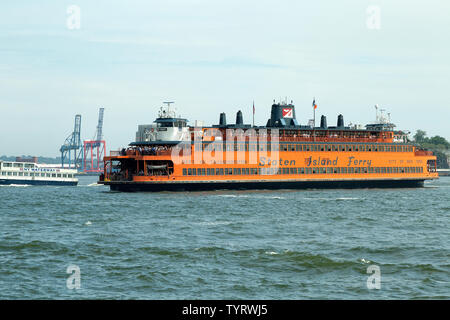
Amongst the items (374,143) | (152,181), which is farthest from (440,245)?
(374,143)

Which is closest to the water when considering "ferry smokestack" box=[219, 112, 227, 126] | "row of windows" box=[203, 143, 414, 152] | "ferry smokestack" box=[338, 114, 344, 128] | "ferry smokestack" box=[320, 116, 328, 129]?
"row of windows" box=[203, 143, 414, 152]

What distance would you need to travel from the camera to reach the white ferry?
3654 inches

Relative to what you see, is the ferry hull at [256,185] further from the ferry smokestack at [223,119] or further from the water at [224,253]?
the water at [224,253]

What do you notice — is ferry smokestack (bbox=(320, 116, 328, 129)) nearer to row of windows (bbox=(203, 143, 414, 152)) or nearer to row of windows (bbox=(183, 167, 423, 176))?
row of windows (bbox=(203, 143, 414, 152))

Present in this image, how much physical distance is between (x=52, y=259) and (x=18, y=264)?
1.46 m

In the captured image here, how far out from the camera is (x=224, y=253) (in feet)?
81.9

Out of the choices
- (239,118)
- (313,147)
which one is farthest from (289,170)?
(239,118)

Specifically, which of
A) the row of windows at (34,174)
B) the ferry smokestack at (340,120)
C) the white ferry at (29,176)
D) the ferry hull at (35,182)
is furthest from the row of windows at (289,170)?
the row of windows at (34,174)

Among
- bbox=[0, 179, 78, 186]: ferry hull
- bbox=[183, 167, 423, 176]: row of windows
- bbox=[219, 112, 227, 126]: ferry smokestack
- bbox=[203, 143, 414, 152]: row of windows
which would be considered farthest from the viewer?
bbox=[0, 179, 78, 186]: ferry hull

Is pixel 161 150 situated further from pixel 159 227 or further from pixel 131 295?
pixel 131 295

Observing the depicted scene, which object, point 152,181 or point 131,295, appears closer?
point 131,295

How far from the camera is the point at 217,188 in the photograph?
68688 mm

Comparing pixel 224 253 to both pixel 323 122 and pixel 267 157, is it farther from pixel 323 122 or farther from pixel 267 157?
pixel 323 122

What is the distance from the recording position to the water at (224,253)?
62.3 feet
